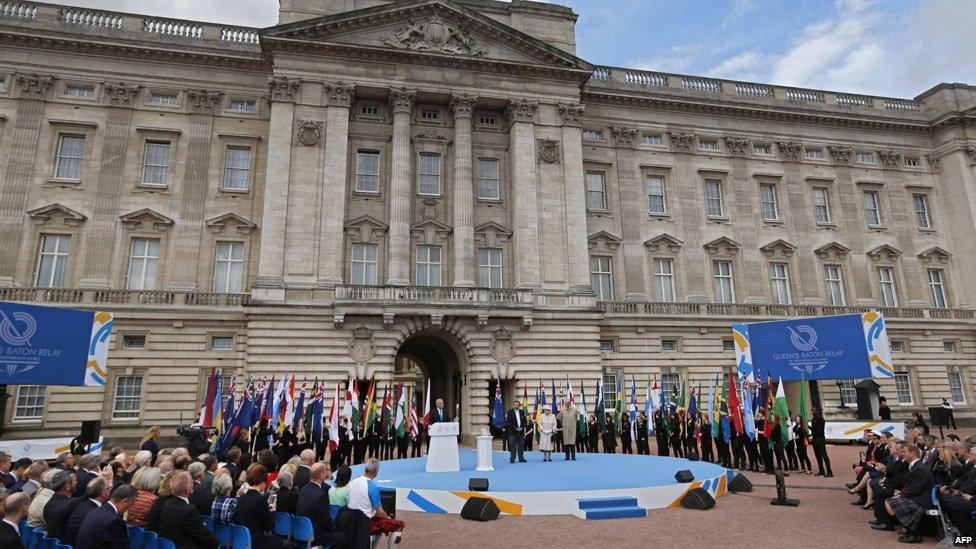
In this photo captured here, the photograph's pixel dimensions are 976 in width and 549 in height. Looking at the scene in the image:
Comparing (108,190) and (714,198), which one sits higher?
(714,198)

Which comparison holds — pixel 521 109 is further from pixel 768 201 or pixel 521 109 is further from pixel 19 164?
pixel 19 164

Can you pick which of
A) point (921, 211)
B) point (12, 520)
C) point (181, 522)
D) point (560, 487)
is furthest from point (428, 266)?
point (921, 211)

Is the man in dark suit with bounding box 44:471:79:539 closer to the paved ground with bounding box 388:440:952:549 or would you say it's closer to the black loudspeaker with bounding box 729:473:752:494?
the paved ground with bounding box 388:440:952:549

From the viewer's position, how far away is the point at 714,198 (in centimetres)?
3831

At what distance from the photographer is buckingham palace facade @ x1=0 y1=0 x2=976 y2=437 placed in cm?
2831

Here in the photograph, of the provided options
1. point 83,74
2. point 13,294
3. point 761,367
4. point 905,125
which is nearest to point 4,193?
point 13,294

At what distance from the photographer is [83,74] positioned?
30.6 m

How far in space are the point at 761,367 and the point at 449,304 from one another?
1607 cm

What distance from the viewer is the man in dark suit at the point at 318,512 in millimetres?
8250

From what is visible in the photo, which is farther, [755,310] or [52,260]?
[755,310]

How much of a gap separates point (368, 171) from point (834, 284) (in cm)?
3040

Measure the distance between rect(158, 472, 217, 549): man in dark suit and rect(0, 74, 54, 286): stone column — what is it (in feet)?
91.3

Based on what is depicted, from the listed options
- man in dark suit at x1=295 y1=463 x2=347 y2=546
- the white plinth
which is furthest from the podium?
man in dark suit at x1=295 y1=463 x2=347 y2=546

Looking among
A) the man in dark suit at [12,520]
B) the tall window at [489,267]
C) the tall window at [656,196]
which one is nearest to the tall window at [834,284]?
the tall window at [656,196]
